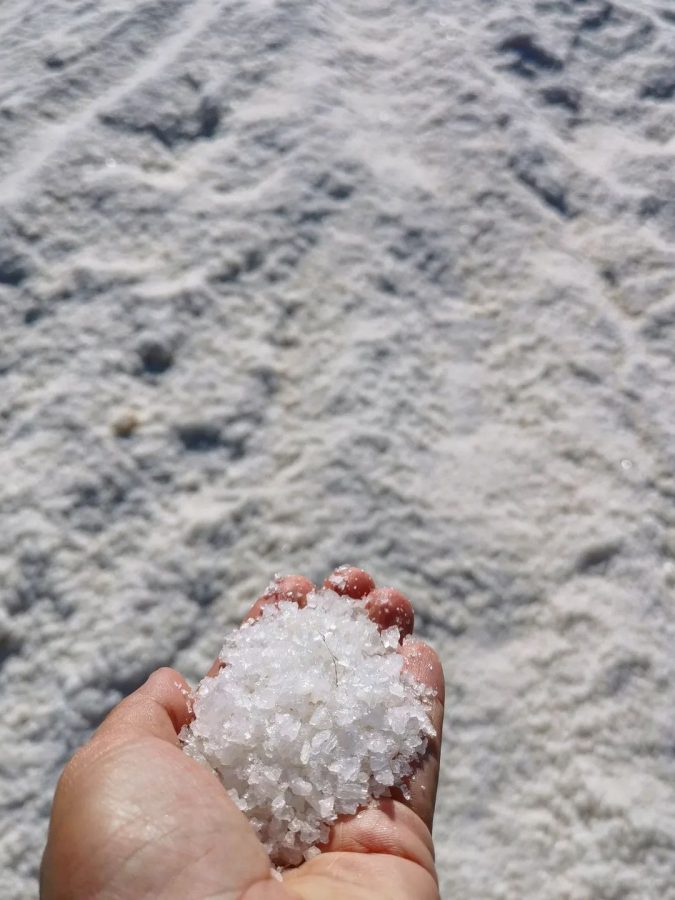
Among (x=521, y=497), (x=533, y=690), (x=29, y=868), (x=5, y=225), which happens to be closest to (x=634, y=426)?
(x=521, y=497)

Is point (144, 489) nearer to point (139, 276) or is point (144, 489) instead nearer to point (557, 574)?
point (139, 276)

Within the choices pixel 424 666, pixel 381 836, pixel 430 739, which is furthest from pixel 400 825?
pixel 424 666

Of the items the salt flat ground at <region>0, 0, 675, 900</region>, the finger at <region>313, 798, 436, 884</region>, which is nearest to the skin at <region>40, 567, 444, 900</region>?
the finger at <region>313, 798, 436, 884</region>

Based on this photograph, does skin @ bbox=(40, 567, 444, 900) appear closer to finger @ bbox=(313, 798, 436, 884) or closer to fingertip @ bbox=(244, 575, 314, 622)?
finger @ bbox=(313, 798, 436, 884)

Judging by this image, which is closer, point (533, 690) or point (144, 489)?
point (533, 690)

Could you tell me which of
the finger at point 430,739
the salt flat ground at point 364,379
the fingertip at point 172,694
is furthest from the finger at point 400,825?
the fingertip at point 172,694
